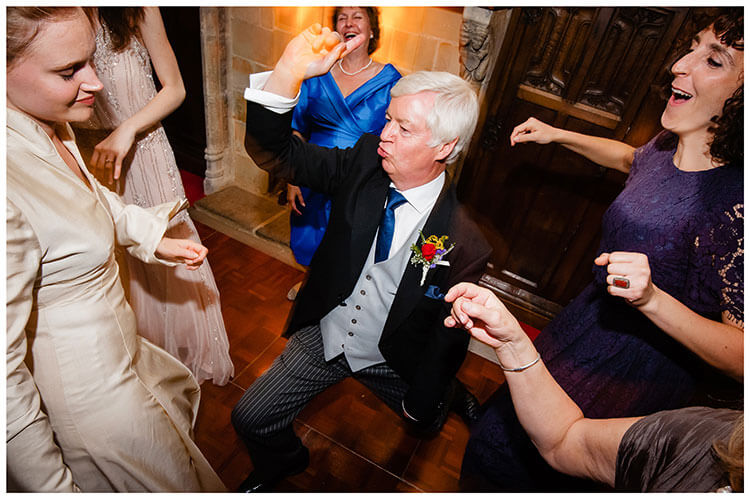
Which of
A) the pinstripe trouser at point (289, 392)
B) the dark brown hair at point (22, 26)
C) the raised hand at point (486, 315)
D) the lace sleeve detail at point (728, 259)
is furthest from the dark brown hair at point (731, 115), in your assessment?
the dark brown hair at point (22, 26)

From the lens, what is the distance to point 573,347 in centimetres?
191

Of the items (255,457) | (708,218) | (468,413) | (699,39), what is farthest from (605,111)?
(255,457)

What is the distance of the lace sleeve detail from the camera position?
1373 millimetres

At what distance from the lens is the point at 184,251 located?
1.75m

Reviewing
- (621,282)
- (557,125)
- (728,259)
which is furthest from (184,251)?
(557,125)

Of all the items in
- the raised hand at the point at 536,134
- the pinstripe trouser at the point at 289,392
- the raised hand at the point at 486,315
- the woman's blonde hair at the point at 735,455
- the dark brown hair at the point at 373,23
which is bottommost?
the pinstripe trouser at the point at 289,392

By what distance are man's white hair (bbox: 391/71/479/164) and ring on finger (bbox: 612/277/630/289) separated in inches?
33.0

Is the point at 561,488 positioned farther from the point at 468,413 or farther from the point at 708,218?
the point at 708,218

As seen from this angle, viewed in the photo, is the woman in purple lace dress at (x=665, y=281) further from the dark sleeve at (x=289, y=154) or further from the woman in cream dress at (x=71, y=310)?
the woman in cream dress at (x=71, y=310)

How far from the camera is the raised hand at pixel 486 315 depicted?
1.21 m

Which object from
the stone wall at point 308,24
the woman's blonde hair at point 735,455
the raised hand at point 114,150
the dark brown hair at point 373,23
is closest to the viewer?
the woman's blonde hair at point 735,455

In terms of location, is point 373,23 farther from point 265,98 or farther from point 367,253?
point 367,253

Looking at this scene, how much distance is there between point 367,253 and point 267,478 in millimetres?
1342

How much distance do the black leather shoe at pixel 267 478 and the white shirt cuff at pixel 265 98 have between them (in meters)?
1.75
